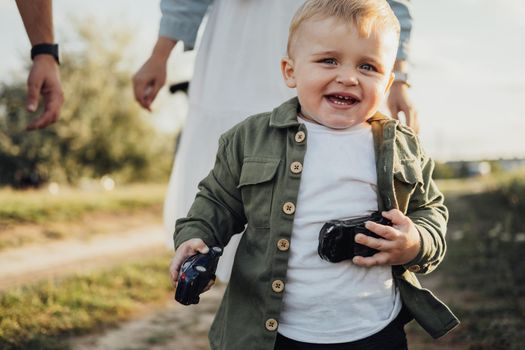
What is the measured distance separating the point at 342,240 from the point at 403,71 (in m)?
1.04

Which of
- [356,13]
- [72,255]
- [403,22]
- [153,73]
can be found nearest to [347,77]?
[356,13]

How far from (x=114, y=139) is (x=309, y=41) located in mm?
22427

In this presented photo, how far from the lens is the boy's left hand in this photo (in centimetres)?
167

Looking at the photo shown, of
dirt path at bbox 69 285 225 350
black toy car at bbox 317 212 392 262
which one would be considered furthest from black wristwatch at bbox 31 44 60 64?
dirt path at bbox 69 285 225 350

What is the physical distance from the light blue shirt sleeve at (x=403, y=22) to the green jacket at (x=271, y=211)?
621 millimetres

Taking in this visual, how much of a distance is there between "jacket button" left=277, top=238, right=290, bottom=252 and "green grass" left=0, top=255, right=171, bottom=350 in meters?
1.99

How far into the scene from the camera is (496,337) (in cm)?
336

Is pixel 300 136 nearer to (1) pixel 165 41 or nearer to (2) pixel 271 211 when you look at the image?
(2) pixel 271 211

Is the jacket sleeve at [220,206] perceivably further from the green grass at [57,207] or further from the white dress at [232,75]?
the green grass at [57,207]

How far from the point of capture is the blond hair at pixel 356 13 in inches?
69.4

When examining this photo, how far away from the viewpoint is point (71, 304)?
414 centimetres

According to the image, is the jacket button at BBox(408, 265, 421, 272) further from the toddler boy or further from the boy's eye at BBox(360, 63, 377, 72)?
the boy's eye at BBox(360, 63, 377, 72)

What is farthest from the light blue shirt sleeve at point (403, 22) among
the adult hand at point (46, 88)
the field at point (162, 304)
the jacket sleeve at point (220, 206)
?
the field at point (162, 304)

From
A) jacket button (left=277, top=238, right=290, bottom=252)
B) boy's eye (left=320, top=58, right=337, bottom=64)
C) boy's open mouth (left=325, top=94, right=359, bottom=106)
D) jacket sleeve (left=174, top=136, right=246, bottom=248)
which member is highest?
boy's eye (left=320, top=58, right=337, bottom=64)
